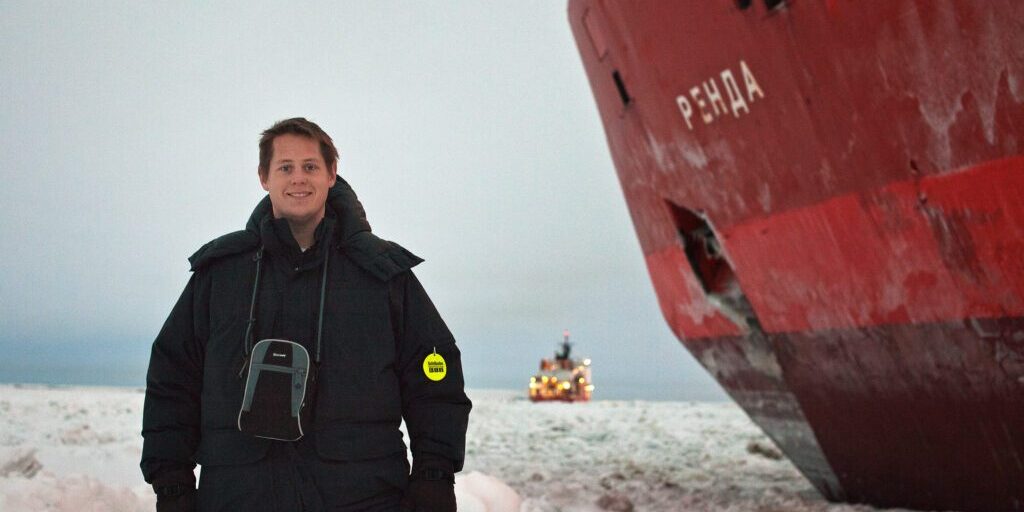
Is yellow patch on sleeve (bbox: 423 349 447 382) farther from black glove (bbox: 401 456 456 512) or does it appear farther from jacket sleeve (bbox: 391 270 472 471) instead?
black glove (bbox: 401 456 456 512)

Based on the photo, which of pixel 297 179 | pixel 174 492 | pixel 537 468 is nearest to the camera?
pixel 174 492

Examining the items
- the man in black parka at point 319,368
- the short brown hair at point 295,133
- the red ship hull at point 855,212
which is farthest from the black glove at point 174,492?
the red ship hull at point 855,212

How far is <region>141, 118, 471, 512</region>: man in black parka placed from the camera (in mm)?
1707

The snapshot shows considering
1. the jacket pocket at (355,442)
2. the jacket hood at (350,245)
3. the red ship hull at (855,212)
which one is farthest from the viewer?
the red ship hull at (855,212)

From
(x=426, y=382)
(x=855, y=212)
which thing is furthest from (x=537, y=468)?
(x=426, y=382)

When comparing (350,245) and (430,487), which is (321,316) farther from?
(430,487)

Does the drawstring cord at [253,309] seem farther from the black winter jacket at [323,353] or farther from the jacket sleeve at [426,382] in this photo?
the jacket sleeve at [426,382]

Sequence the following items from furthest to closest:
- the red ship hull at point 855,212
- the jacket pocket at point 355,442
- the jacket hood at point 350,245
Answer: the red ship hull at point 855,212 < the jacket hood at point 350,245 < the jacket pocket at point 355,442

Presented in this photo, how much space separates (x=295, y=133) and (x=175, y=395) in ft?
1.94

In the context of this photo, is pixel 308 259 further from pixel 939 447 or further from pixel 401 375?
pixel 939 447

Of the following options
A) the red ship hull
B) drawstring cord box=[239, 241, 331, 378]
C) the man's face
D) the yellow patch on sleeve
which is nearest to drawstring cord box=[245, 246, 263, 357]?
drawstring cord box=[239, 241, 331, 378]

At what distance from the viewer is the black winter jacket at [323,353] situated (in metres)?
1.73

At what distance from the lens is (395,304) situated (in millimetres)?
1843

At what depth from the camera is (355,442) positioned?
1720 millimetres
